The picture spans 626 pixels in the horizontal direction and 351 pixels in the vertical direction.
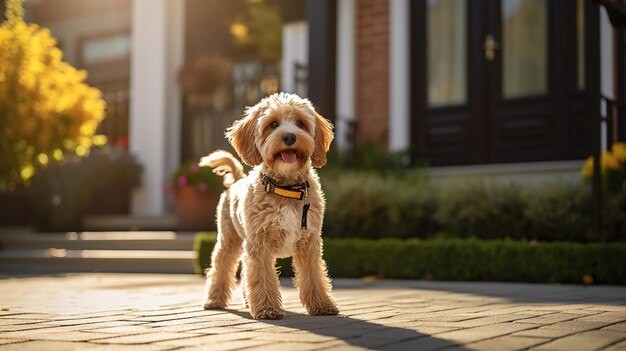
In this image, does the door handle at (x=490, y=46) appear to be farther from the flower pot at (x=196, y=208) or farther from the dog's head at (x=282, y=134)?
the dog's head at (x=282, y=134)

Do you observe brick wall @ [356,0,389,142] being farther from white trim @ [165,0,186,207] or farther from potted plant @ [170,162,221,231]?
white trim @ [165,0,186,207]

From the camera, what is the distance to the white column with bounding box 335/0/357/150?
12.6m

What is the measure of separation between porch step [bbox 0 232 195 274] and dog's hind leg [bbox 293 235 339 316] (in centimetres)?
528

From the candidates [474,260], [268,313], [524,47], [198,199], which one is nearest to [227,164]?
[268,313]

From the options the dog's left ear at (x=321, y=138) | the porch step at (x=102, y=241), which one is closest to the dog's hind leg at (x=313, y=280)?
the dog's left ear at (x=321, y=138)

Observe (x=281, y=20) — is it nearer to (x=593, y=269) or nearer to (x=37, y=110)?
(x=37, y=110)

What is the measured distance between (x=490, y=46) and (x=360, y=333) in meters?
8.41

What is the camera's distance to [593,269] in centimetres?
727

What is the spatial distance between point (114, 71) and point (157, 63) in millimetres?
2317

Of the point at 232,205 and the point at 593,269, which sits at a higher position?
the point at 232,205

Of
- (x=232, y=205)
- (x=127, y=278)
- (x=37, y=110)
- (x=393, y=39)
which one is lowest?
(x=127, y=278)

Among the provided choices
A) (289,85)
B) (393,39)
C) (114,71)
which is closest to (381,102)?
(393,39)

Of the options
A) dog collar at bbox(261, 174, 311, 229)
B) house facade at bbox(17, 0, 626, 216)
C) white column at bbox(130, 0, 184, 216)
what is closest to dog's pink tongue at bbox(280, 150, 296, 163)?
dog collar at bbox(261, 174, 311, 229)

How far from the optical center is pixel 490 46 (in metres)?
11.5
